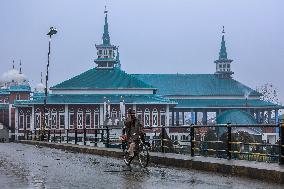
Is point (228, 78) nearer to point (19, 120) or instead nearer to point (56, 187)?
point (19, 120)

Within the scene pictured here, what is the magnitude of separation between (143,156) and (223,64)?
121 meters

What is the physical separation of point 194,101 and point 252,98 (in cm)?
1199

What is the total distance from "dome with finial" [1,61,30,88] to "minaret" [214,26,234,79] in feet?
148

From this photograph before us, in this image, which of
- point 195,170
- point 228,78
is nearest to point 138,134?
point 195,170

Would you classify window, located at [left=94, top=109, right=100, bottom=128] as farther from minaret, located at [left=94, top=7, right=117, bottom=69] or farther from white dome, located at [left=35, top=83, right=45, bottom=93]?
white dome, located at [left=35, top=83, right=45, bottom=93]

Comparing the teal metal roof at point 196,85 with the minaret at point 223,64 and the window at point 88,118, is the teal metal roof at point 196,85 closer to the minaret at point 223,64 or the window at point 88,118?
the minaret at point 223,64

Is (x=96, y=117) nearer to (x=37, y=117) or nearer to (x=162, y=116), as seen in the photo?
(x=37, y=117)

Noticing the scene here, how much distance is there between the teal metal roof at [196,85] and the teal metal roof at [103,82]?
16.0m

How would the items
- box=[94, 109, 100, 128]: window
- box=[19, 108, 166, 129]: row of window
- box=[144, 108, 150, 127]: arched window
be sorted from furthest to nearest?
box=[94, 109, 100, 128]: window → box=[144, 108, 150, 127]: arched window → box=[19, 108, 166, 129]: row of window

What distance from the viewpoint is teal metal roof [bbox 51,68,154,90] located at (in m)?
102

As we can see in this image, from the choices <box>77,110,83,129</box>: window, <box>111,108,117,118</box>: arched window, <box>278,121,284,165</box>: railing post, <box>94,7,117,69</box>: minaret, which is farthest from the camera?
<box>94,7,117,69</box>: minaret

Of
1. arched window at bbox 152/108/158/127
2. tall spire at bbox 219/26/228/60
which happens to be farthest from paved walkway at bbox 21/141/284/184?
tall spire at bbox 219/26/228/60

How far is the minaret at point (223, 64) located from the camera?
428 feet

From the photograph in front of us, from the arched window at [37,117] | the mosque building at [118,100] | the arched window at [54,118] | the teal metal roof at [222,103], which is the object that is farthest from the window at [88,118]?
the teal metal roof at [222,103]
